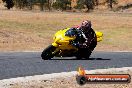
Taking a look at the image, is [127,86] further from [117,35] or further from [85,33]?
[117,35]

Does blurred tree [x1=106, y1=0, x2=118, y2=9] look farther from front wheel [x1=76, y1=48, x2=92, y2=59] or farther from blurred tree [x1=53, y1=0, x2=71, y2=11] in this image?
front wheel [x1=76, y1=48, x2=92, y2=59]

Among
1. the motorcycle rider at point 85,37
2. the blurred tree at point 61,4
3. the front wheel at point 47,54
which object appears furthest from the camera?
the blurred tree at point 61,4

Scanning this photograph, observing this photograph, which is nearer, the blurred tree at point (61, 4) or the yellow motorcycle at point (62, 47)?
the yellow motorcycle at point (62, 47)

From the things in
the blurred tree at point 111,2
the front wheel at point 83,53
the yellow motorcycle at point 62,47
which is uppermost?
the yellow motorcycle at point 62,47

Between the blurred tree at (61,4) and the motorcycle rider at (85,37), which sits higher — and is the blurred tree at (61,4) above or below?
below

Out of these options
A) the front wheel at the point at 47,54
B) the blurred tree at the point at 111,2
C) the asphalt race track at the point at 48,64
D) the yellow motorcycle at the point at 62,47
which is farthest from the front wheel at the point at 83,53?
the blurred tree at the point at 111,2

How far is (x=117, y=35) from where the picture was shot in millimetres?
37844

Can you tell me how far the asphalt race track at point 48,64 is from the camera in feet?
45.7

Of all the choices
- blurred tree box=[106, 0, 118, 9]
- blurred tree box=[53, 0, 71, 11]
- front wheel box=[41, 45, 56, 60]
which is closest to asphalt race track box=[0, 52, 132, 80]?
front wheel box=[41, 45, 56, 60]

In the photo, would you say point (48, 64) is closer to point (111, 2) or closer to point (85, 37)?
point (85, 37)

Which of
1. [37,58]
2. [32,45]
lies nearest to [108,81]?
[37,58]

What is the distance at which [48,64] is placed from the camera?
15.9 meters

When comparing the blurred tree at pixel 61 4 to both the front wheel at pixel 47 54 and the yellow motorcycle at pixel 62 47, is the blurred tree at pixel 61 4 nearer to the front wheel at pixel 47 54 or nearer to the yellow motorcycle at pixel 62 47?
the yellow motorcycle at pixel 62 47

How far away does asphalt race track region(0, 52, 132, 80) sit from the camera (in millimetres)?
13945
